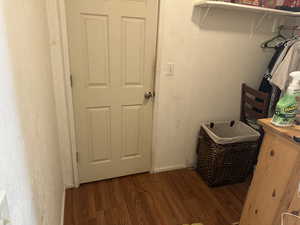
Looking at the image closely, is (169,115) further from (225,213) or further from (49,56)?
(49,56)

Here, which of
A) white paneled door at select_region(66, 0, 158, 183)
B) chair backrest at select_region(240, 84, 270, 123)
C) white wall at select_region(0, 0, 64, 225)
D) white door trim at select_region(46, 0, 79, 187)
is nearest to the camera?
white wall at select_region(0, 0, 64, 225)

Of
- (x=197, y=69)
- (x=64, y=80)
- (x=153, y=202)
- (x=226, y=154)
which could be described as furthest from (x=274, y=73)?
(x=64, y=80)

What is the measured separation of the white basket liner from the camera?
194cm

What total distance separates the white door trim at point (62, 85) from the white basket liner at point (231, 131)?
1343 millimetres

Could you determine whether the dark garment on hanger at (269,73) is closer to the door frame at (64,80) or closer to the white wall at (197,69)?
the white wall at (197,69)

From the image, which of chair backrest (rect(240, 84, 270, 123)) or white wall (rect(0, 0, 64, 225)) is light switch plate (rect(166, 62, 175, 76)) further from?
white wall (rect(0, 0, 64, 225))

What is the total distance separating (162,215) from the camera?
1.76 metres

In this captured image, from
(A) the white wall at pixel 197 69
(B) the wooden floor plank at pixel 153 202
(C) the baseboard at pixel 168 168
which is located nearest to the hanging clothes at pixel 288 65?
(A) the white wall at pixel 197 69

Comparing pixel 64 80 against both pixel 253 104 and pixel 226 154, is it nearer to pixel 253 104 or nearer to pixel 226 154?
pixel 226 154

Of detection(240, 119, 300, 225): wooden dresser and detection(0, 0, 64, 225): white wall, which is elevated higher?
detection(0, 0, 64, 225): white wall

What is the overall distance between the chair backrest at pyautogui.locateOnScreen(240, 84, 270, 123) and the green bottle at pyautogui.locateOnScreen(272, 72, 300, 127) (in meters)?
0.98

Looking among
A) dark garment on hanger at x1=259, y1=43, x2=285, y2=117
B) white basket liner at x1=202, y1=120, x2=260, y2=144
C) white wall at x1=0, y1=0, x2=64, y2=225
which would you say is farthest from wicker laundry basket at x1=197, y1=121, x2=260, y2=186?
white wall at x1=0, y1=0, x2=64, y2=225

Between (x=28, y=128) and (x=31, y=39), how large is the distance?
1.46 ft

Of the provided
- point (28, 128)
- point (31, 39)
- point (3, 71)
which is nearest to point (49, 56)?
point (31, 39)
